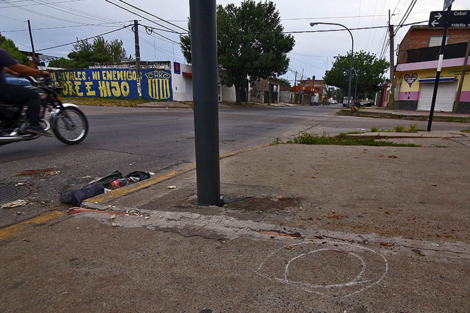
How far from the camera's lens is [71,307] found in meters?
1.43

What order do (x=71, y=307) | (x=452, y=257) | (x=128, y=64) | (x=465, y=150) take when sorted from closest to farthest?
(x=71, y=307) < (x=452, y=257) < (x=465, y=150) < (x=128, y=64)

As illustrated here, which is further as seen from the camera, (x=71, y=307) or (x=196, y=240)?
(x=196, y=240)

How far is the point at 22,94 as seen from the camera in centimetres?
441

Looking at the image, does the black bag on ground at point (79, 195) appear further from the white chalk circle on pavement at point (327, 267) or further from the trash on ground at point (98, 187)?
the white chalk circle on pavement at point (327, 267)

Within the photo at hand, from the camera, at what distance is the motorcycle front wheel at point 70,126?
5320 millimetres

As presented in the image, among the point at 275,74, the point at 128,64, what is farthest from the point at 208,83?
the point at 275,74

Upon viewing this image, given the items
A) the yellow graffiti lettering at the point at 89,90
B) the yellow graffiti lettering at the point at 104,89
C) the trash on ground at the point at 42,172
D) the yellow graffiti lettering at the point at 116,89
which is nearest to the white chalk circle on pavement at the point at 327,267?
the trash on ground at the point at 42,172

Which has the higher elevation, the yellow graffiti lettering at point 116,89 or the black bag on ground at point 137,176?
the yellow graffiti lettering at point 116,89

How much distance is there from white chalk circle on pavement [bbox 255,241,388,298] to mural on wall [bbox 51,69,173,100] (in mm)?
27857

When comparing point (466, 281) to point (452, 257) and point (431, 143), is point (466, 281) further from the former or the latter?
point (431, 143)

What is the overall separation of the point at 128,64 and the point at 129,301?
30775 mm

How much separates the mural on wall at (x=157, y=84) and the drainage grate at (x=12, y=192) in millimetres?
25797

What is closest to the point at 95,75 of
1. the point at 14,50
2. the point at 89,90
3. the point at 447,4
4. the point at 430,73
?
the point at 89,90

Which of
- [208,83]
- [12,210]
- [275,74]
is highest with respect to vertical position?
[275,74]
